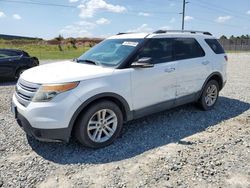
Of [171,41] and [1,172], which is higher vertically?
[171,41]

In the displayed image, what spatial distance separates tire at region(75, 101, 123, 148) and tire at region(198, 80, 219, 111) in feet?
7.86

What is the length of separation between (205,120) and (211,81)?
1.03 meters

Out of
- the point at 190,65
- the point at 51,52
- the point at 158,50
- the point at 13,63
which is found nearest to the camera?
the point at 158,50

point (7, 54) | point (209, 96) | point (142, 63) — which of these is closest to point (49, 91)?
point (142, 63)

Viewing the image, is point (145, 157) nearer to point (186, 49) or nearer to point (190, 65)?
point (190, 65)

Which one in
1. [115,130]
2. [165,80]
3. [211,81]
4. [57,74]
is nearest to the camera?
[57,74]

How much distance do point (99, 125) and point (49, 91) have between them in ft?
3.12

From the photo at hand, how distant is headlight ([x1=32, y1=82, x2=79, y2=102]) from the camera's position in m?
3.78

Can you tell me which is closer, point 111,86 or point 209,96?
point 111,86

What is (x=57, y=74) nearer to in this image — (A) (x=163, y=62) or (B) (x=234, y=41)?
(A) (x=163, y=62)

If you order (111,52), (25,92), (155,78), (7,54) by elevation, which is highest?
(111,52)

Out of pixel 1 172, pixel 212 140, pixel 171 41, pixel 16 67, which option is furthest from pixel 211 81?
pixel 16 67

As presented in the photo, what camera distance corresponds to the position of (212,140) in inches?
180

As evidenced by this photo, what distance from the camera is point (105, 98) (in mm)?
4254
